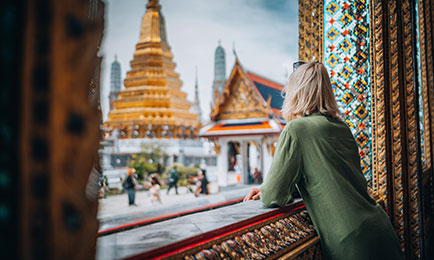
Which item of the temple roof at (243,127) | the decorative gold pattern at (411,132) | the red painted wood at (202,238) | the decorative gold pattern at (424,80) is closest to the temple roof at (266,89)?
the temple roof at (243,127)

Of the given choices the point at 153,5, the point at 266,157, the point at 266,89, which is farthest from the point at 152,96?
the point at 266,157

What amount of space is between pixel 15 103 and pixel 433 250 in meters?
3.28

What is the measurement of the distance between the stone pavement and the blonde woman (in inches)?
138

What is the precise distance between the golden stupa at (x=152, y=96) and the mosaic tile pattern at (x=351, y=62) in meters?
10.3

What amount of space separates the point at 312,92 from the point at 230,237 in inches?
25.6

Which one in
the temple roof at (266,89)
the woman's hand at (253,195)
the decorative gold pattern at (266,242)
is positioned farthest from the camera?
the temple roof at (266,89)

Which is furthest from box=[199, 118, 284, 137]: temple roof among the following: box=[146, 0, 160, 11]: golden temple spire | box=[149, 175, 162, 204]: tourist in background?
box=[146, 0, 160, 11]: golden temple spire

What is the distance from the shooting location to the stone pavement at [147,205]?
5.33 m

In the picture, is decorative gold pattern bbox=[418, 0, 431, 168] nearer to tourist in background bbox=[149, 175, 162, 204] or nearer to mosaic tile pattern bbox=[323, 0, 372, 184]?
mosaic tile pattern bbox=[323, 0, 372, 184]

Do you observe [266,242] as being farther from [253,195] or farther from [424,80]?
[424,80]

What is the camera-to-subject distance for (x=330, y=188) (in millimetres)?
1084

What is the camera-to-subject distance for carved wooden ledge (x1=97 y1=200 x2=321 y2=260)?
68cm

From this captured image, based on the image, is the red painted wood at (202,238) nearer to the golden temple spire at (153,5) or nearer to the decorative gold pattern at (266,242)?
the decorative gold pattern at (266,242)

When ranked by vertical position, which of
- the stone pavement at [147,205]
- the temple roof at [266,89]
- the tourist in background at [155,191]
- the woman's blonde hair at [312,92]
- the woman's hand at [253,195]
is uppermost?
the temple roof at [266,89]
